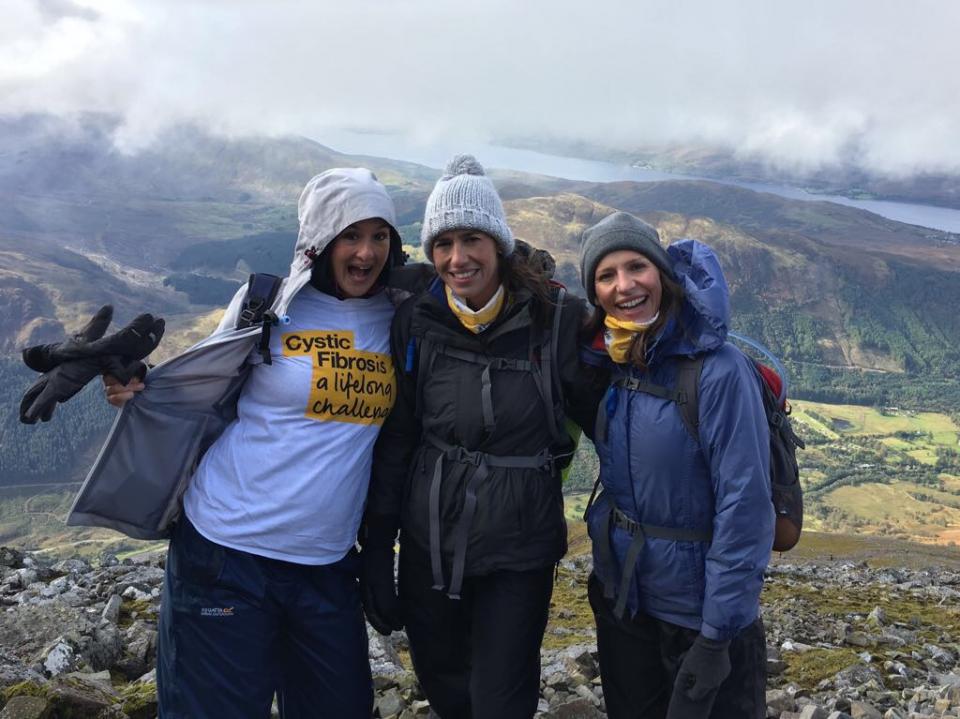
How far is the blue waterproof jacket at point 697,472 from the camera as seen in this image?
4.52 m

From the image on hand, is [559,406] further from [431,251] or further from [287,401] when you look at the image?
[287,401]

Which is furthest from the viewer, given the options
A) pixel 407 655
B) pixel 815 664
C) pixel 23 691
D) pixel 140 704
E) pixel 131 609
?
pixel 815 664

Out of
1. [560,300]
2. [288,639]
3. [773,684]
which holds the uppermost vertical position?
[560,300]

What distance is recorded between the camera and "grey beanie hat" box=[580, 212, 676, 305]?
192 inches

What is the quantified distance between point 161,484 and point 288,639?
1549 millimetres

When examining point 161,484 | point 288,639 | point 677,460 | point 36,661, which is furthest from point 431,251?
point 36,661

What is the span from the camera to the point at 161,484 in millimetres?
5547

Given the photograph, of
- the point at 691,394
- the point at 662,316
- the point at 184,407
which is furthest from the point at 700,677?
the point at 184,407

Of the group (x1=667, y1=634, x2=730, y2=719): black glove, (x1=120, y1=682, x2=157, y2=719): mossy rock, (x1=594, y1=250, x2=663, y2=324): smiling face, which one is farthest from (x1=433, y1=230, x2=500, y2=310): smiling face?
(x1=120, y1=682, x2=157, y2=719): mossy rock

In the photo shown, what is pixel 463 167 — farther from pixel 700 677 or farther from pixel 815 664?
pixel 815 664

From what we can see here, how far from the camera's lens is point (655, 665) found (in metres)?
5.26

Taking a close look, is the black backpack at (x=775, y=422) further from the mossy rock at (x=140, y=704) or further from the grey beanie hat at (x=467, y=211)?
the mossy rock at (x=140, y=704)

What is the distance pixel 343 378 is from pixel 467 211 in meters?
1.54

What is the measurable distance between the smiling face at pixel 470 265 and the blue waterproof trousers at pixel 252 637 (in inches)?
94.0
